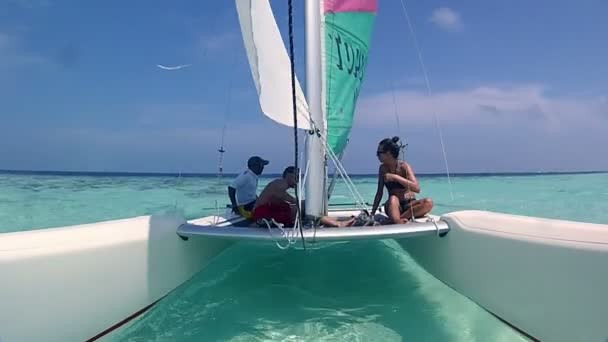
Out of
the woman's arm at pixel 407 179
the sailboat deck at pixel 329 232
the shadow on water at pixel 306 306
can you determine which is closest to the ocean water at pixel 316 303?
the shadow on water at pixel 306 306

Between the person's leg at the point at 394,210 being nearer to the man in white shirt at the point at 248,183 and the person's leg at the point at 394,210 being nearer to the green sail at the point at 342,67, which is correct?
the green sail at the point at 342,67

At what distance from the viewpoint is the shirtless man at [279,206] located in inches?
127

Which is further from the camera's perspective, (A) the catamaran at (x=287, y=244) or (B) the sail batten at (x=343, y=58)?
(B) the sail batten at (x=343, y=58)

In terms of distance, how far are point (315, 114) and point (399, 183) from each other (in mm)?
879

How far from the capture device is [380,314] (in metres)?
3.12

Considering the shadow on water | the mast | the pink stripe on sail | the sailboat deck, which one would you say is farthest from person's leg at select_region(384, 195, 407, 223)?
the pink stripe on sail

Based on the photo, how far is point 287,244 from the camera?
2.76m

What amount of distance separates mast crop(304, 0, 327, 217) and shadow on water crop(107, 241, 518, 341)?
0.74 metres

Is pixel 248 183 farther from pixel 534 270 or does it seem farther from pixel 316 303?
pixel 534 270

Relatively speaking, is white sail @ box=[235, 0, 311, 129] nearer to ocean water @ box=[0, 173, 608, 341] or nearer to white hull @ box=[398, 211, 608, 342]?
ocean water @ box=[0, 173, 608, 341]

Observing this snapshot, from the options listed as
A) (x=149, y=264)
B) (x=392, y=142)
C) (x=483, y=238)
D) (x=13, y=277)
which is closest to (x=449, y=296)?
(x=483, y=238)

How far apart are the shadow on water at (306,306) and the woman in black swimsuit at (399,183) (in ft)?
2.36

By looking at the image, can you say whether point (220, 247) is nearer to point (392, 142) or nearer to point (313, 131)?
point (313, 131)

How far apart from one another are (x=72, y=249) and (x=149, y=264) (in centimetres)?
55
